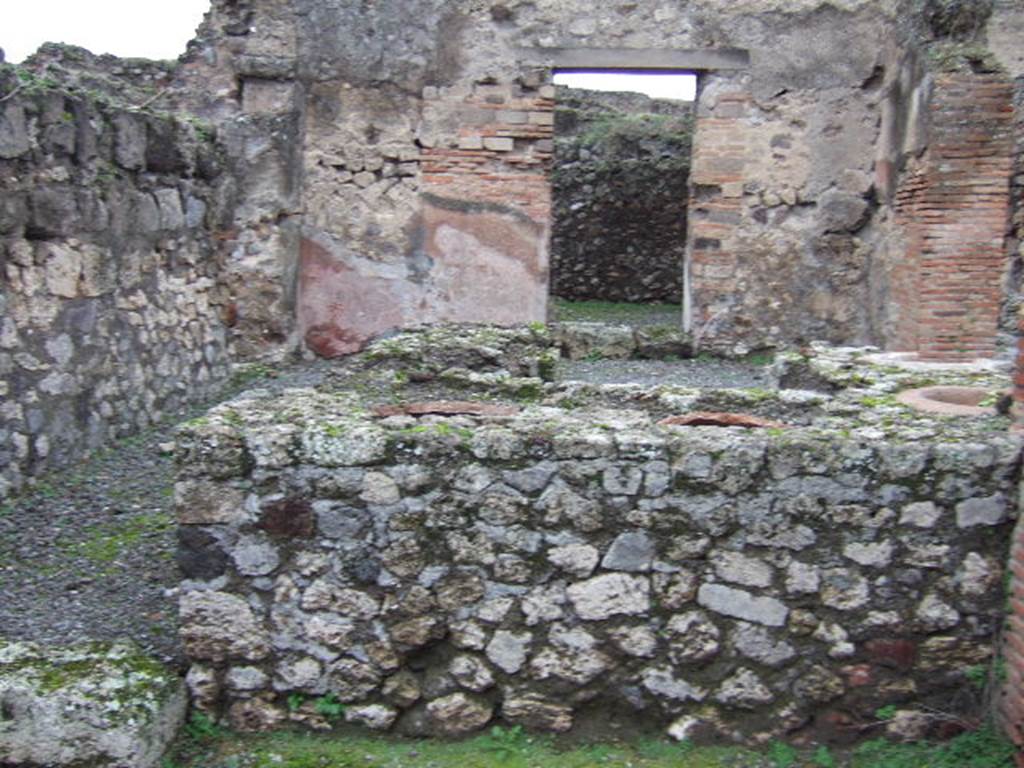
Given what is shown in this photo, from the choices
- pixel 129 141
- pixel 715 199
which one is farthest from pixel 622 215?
pixel 129 141

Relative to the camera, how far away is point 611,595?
11.3ft

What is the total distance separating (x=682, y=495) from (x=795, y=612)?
1.78 ft

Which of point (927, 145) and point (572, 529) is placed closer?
point (572, 529)

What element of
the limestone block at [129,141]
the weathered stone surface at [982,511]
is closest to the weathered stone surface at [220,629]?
the weathered stone surface at [982,511]

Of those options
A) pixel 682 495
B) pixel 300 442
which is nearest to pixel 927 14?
pixel 682 495

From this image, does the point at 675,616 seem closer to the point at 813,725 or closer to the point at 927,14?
the point at 813,725

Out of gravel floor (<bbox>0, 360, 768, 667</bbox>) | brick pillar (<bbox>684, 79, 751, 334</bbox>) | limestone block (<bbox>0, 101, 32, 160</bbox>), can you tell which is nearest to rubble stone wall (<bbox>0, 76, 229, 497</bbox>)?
limestone block (<bbox>0, 101, 32, 160</bbox>)

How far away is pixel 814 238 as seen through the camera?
376 inches

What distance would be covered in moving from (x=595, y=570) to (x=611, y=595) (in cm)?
10

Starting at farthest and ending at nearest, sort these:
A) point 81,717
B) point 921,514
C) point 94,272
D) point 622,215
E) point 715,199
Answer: point 622,215, point 715,199, point 94,272, point 921,514, point 81,717

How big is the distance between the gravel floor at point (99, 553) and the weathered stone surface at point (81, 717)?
0.95 ft

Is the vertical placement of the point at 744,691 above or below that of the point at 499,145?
below

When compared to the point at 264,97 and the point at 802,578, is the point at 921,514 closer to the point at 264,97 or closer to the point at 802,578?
the point at 802,578

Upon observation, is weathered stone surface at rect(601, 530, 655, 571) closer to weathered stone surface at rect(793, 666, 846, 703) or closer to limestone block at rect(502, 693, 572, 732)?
limestone block at rect(502, 693, 572, 732)
